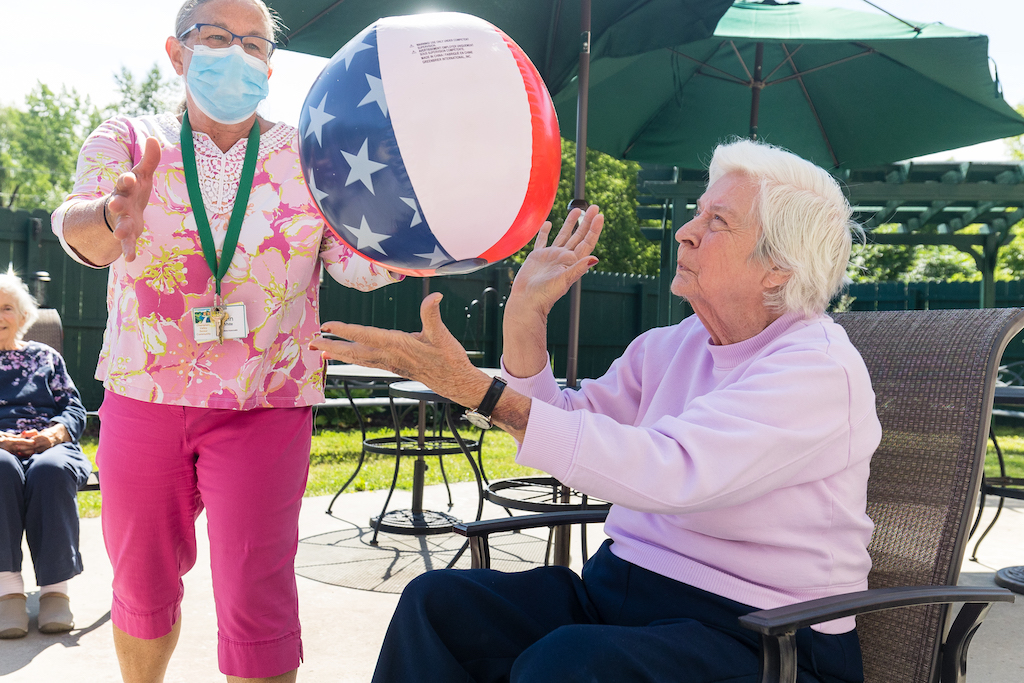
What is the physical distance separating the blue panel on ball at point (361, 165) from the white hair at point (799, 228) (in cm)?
61

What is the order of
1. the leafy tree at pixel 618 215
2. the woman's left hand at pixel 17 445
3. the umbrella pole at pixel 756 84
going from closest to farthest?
1. the woman's left hand at pixel 17 445
2. the umbrella pole at pixel 756 84
3. the leafy tree at pixel 618 215

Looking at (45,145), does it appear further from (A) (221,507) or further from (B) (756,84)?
(A) (221,507)

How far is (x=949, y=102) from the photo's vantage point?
181 inches

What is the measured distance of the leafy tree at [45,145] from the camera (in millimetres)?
32312

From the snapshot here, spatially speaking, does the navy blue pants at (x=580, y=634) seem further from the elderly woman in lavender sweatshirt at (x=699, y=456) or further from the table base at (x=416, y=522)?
the table base at (x=416, y=522)

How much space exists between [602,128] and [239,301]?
391cm

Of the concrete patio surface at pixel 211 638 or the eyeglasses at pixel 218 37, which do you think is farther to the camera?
the concrete patio surface at pixel 211 638

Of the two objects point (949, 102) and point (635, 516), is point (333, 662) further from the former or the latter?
point (949, 102)

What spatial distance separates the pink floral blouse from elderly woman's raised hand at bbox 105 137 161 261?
320 mm

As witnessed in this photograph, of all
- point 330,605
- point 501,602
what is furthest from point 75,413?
point 501,602

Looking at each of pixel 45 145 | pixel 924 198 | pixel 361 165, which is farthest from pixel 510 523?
pixel 45 145

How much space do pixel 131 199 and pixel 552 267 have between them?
0.76 meters

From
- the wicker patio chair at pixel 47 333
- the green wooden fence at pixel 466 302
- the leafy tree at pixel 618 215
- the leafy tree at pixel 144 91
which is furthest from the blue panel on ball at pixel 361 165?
the leafy tree at pixel 144 91

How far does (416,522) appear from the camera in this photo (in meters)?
4.00
